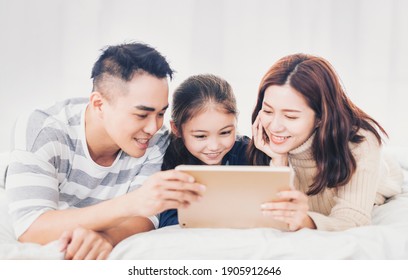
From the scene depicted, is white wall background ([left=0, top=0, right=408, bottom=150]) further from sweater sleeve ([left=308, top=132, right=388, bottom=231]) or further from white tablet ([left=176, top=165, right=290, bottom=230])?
white tablet ([left=176, top=165, right=290, bottom=230])

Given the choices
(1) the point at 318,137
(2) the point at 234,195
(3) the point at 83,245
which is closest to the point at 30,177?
(3) the point at 83,245

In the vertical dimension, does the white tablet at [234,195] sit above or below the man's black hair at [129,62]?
below

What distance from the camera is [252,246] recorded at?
0.91 m

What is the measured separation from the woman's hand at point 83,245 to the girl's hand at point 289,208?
36cm

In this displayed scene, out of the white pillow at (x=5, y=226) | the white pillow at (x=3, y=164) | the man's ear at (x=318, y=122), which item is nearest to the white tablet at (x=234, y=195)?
the man's ear at (x=318, y=122)

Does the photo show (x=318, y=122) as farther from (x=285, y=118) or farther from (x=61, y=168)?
(x=61, y=168)

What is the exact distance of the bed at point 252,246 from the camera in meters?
0.90

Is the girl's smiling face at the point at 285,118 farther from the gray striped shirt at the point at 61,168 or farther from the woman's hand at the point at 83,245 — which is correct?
the woman's hand at the point at 83,245

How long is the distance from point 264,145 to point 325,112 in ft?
0.58

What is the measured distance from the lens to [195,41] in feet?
4.02

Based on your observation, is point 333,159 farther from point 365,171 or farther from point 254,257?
point 254,257

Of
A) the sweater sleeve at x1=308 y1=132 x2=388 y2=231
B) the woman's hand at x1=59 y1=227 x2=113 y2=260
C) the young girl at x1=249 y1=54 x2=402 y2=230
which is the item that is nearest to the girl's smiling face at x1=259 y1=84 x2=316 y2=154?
the young girl at x1=249 y1=54 x2=402 y2=230

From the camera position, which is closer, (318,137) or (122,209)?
(122,209)
